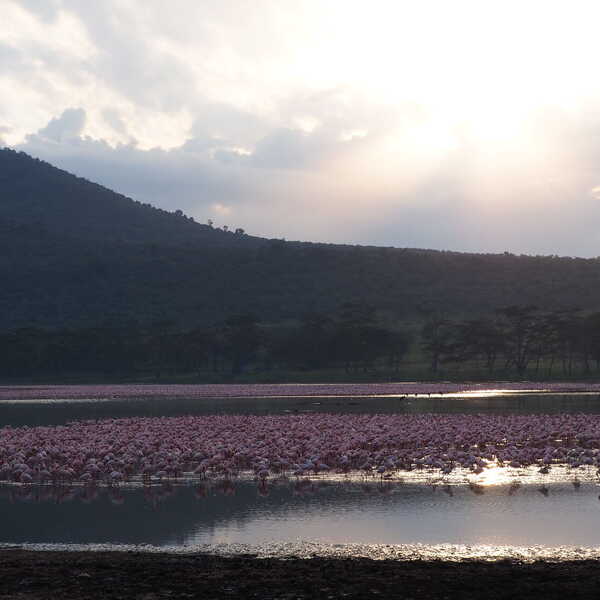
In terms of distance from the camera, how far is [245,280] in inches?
4865

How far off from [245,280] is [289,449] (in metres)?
104

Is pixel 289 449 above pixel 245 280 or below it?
below

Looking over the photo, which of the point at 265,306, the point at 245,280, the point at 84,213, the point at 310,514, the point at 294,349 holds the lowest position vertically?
the point at 310,514

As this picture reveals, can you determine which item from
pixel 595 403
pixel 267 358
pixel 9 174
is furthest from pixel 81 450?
pixel 9 174

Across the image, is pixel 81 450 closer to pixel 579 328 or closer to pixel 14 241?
pixel 579 328

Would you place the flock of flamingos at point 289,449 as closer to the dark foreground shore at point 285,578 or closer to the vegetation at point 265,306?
the dark foreground shore at point 285,578

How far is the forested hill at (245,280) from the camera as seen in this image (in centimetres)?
11306

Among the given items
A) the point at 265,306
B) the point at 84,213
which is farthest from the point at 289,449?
the point at 84,213

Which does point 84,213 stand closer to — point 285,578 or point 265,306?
point 265,306

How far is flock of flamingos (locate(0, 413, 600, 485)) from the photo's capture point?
63.2 feet

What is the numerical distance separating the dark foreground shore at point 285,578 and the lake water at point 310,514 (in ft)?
5.15

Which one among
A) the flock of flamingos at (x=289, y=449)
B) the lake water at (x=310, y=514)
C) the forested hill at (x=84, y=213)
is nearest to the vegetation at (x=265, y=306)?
the forested hill at (x=84, y=213)

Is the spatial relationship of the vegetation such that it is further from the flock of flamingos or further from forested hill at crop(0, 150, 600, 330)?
the flock of flamingos

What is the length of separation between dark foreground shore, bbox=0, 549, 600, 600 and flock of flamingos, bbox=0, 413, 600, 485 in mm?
7604
